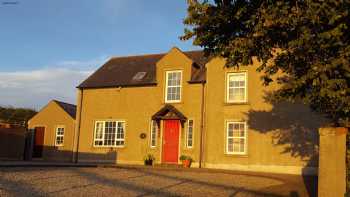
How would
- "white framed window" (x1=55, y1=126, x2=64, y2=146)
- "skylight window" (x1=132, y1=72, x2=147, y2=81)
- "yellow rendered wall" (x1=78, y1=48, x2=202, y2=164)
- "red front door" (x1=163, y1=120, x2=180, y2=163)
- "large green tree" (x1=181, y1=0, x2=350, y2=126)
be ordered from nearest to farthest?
"large green tree" (x1=181, y1=0, x2=350, y2=126) < "red front door" (x1=163, y1=120, x2=180, y2=163) < "yellow rendered wall" (x1=78, y1=48, x2=202, y2=164) < "skylight window" (x1=132, y1=72, x2=147, y2=81) < "white framed window" (x1=55, y1=126, x2=64, y2=146)

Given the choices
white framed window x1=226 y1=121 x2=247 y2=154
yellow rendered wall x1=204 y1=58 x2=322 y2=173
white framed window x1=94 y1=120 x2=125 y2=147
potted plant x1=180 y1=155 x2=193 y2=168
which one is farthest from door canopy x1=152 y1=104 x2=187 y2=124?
white framed window x1=94 y1=120 x2=125 y2=147

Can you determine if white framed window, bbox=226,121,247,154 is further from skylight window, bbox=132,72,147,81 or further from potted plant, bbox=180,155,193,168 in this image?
skylight window, bbox=132,72,147,81

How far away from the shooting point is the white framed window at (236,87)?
23562 mm

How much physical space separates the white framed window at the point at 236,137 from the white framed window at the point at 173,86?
369cm

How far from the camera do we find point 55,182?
Answer: 1329 cm

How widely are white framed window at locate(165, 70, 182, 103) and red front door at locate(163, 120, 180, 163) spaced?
1445mm

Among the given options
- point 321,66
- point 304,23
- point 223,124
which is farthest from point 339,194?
point 223,124

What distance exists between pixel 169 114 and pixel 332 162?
16082mm

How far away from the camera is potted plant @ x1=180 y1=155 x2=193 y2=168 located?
23.7m

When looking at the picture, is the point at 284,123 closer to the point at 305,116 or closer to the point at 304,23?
the point at 305,116

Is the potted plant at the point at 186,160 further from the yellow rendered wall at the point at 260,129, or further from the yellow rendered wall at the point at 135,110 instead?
the yellow rendered wall at the point at 260,129

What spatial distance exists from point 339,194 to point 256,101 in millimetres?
14015

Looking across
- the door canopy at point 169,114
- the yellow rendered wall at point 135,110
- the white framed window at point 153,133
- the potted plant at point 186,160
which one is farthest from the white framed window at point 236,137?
the white framed window at point 153,133

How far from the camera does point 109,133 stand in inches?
1069
